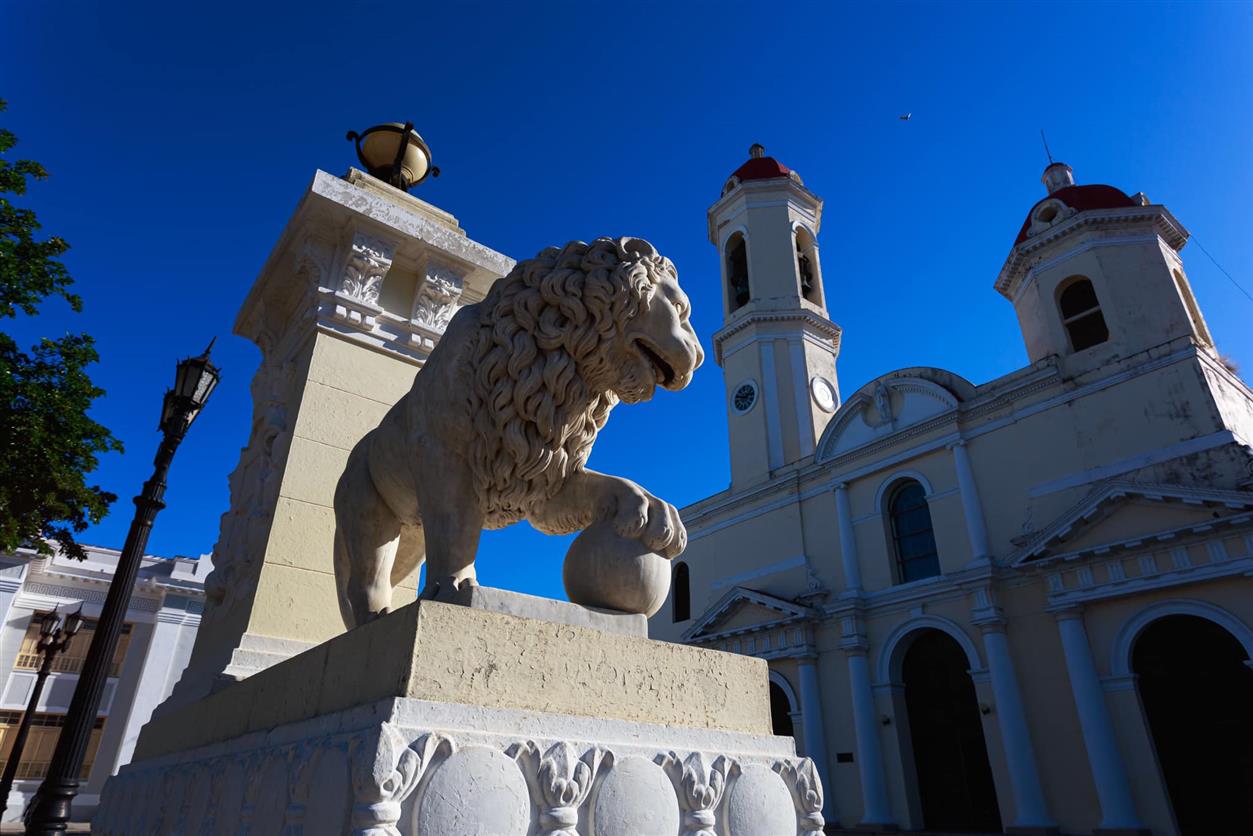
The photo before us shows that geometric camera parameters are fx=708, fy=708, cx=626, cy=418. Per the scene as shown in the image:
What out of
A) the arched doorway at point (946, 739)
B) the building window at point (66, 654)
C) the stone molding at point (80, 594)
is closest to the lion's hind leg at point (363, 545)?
the arched doorway at point (946, 739)

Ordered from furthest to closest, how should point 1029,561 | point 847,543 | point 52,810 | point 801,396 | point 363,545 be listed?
point 801,396, point 847,543, point 1029,561, point 52,810, point 363,545

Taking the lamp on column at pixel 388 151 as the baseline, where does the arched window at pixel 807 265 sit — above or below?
above

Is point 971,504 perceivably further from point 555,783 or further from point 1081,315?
point 555,783

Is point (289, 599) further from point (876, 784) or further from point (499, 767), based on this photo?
point (876, 784)

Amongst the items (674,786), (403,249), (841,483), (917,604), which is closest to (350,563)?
(674,786)

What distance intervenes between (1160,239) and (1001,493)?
6.50 metres

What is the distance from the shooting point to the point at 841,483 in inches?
689

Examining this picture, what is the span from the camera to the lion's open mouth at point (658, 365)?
8.00 feet

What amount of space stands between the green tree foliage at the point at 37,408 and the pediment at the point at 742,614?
13213 millimetres

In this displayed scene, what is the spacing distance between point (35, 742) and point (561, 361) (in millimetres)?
26221

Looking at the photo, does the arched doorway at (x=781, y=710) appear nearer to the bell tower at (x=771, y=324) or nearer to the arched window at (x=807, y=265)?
the bell tower at (x=771, y=324)

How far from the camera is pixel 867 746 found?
14.7m

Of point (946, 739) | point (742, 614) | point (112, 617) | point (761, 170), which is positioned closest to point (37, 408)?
point (112, 617)

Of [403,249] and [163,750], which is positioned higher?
[403,249]
